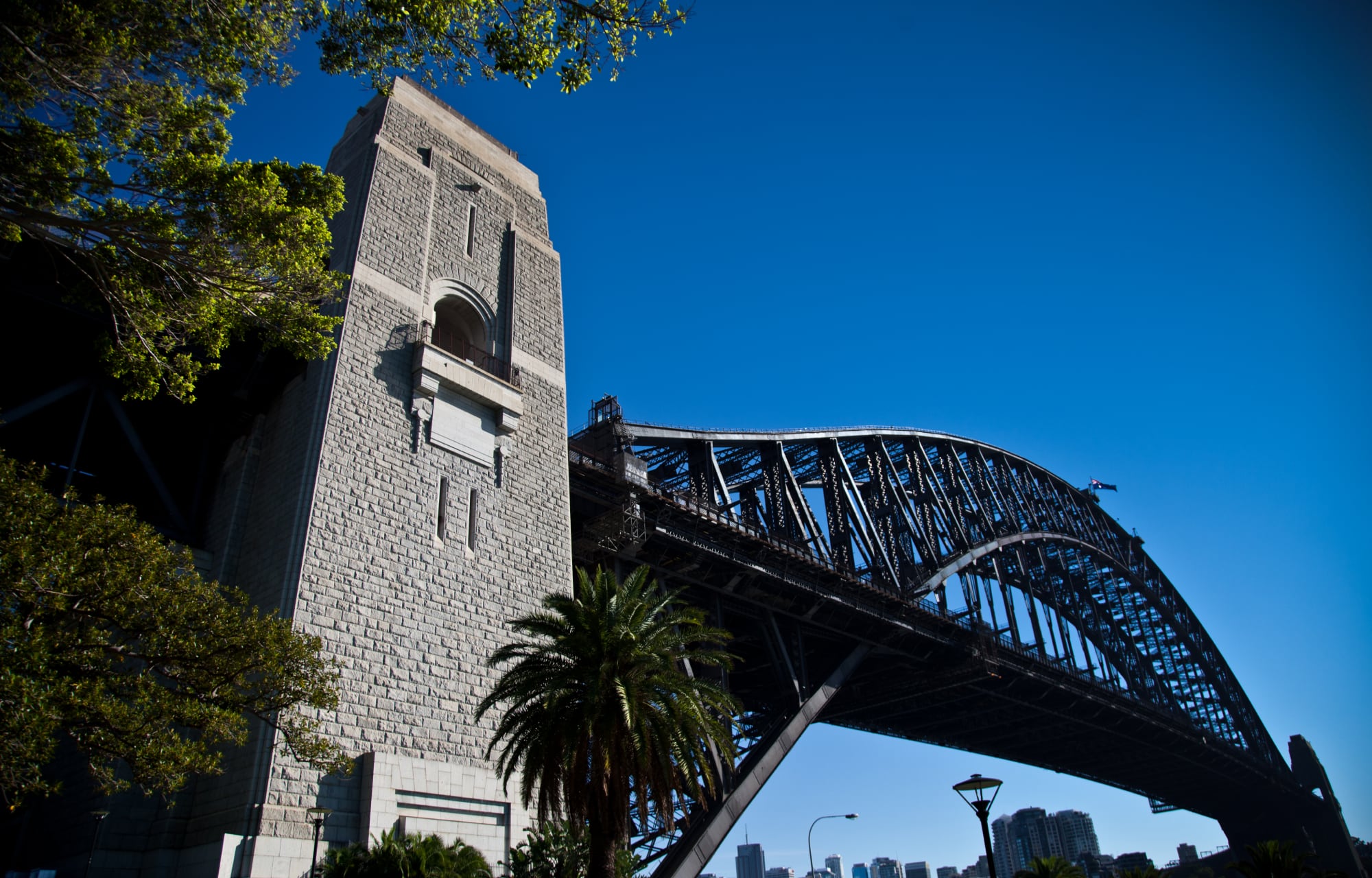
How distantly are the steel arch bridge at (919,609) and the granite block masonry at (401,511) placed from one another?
20.2 ft

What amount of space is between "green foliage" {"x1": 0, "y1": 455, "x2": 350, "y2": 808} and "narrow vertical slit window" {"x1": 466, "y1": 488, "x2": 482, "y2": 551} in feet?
24.3

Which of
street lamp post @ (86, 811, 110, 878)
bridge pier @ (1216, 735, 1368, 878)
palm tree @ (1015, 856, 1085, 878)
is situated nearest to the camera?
street lamp post @ (86, 811, 110, 878)

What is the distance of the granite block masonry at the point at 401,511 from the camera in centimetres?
1759

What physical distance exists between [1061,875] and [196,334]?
3823 centimetres

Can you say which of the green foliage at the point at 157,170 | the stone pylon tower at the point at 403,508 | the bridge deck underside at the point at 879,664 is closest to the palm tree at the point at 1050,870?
the bridge deck underside at the point at 879,664

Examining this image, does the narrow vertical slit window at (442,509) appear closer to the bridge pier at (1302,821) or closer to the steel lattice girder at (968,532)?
the steel lattice girder at (968,532)

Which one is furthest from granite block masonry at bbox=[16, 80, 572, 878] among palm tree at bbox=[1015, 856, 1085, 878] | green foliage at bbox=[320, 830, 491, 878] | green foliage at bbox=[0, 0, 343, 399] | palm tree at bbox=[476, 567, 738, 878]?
palm tree at bbox=[1015, 856, 1085, 878]

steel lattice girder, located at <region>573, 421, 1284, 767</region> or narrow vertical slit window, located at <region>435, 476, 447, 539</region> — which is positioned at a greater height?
steel lattice girder, located at <region>573, 421, 1284, 767</region>

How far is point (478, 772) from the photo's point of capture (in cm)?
2036

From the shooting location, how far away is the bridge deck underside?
33062 millimetres

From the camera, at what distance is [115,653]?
538 inches

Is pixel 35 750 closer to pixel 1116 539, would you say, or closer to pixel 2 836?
pixel 2 836

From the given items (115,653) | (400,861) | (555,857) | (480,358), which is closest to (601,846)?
(555,857)

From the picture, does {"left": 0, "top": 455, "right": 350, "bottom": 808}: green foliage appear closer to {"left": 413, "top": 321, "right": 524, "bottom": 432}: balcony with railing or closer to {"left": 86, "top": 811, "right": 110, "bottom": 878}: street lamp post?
{"left": 86, "top": 811, "right": 110, "bottom": 878}: street lamp post
